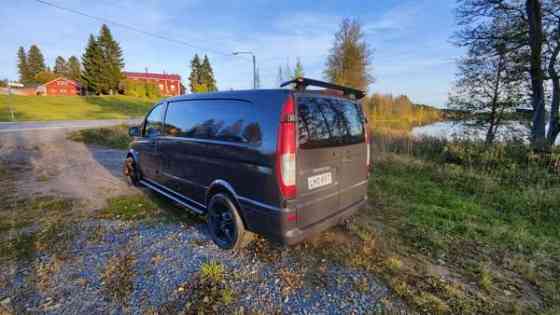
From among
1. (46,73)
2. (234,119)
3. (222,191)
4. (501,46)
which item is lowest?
(222,191)

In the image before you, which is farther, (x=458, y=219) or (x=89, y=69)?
(x=89, y=69)

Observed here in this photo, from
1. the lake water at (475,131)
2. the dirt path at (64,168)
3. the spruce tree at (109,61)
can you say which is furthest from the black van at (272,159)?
the spruce tree at (109,61)

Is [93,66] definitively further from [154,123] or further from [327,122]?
[327,122]

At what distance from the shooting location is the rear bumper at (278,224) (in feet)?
7.14

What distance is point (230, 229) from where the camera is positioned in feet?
9.09

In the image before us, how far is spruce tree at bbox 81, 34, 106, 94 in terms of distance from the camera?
40.9m

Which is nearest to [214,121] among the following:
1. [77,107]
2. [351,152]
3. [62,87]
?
[351,152]

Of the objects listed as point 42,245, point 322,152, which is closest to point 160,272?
point 42,245

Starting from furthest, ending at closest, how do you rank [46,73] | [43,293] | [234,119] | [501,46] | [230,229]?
[46,73] < [501,46] < [230,229] < [234,119] < [43,293]

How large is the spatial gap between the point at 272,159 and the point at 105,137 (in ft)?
38.7

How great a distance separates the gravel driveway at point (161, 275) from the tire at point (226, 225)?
0.11m

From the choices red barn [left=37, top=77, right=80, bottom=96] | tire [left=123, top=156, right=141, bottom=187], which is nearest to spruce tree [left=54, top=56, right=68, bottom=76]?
red barn [left=37, top=77, right=80, bottom=96]

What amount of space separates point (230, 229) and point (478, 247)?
2.97 m

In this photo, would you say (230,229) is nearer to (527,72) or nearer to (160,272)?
(160,272)
